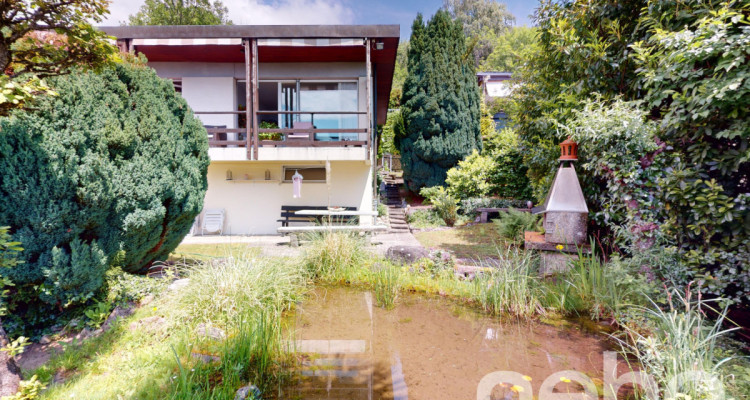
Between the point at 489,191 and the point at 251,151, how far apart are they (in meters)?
7.77

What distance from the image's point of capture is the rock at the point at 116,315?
362cm

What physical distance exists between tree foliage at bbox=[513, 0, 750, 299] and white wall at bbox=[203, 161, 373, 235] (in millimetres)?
5955

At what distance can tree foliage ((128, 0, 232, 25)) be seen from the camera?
23.5 m

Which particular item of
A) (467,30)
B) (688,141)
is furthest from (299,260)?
(467,30)

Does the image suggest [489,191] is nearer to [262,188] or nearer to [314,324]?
[262,188]

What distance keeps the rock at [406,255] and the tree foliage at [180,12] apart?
24.9 meters

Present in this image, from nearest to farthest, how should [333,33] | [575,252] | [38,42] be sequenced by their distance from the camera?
[38,42]
[575,252]
[333,33]

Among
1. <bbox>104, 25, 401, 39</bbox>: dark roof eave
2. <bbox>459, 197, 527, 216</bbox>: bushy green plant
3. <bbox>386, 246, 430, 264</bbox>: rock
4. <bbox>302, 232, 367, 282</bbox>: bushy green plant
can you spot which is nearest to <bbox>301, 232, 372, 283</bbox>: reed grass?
<bbox>302, 232, 367, 282</bbox>: bushy green plant

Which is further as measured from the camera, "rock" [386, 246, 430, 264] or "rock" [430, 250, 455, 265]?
"rock" [386, 246, 430, 264]

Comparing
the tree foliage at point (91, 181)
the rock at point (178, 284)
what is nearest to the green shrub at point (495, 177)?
the tree foliage at point (91, 181)

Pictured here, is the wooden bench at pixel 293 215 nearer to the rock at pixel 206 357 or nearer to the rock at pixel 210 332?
the rock at pixel 210 332

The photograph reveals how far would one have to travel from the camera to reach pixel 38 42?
3.25 metres

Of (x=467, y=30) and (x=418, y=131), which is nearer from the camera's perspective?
(x=418, y=131)

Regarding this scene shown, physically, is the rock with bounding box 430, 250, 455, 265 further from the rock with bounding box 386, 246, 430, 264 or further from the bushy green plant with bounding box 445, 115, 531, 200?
the bushy green plant with bounding box 445, 115, 531, 200
